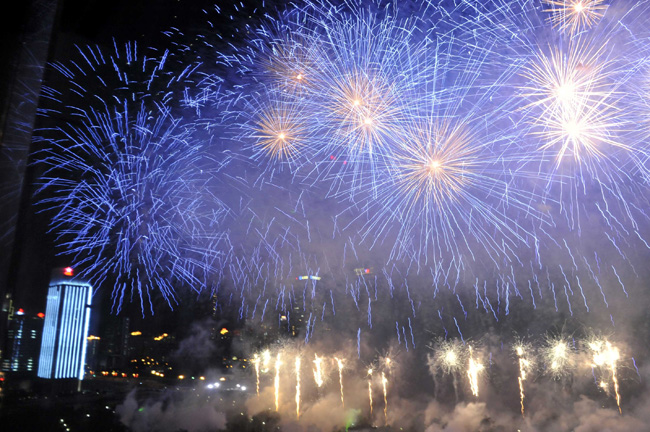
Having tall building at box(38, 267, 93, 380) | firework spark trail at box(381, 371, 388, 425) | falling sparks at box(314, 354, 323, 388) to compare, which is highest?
tall building at box(38, 267, 93, 380)

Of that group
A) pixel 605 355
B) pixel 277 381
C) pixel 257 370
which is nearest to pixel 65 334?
pixel 257 370

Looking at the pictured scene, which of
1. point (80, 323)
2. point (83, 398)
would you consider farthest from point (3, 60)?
point (80, 323)

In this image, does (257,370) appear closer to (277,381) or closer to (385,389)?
(277,381)

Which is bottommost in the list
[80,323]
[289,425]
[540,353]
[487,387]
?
[289,425]

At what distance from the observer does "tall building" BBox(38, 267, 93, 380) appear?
147 ft

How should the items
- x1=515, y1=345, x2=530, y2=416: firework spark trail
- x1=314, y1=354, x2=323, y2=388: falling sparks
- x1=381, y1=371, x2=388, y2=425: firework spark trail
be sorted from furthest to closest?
1. x1=381, y1=371, x2=388, y2=425: firework spark trail
2. x1=314, y1=354, x2=323, y2=388: falling sparks
3. x1=515, y1=345, x2=530, y2=416: firework spark trail

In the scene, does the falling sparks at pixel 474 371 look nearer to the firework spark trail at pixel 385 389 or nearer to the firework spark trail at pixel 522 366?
the firework spark trail at pixel 522 366

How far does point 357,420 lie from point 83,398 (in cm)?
2581

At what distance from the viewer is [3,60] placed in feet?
7.12

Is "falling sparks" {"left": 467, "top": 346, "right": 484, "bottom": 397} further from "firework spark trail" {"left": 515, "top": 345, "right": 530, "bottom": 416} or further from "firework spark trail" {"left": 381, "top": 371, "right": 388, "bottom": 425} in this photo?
"firework spark trail" {"left": 381, "top": 371, "right": 388, "bottom": 425}

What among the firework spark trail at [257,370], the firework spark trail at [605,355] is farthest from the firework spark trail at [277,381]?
the firework spark trail at [605,355]

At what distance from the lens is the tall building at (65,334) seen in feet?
147

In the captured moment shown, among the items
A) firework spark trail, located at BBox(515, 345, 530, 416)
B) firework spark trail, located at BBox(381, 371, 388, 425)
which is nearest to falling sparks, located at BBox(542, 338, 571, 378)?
firework spark trail, located at BBox(515, 345, 530, 416)

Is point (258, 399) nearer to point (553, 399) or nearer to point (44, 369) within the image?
point (44, 369)
